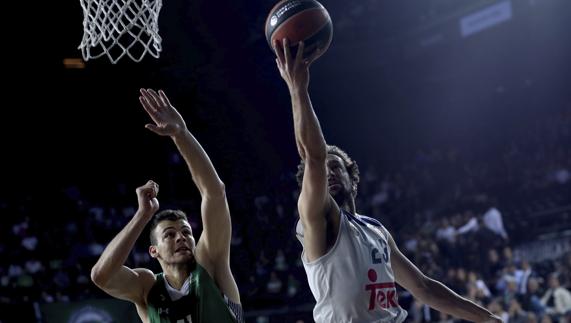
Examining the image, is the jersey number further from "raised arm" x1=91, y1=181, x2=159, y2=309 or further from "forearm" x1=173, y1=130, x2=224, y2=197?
"raised arm" x1=91, y1=181, x2=159, y2=309

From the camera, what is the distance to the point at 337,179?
3461 millimetres

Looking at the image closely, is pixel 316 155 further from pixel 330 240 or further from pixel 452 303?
pixel 452 303

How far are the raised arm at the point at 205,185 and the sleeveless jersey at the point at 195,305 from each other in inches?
4.7

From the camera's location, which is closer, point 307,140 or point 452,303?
point 307,140

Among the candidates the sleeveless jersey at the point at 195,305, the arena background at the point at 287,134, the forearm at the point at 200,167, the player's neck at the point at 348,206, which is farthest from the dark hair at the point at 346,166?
the arena background at the point at 287,134

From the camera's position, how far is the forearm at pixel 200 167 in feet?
11.2

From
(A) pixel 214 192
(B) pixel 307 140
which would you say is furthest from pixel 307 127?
(A) pixel 214 192

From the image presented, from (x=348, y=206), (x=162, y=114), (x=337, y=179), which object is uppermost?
(x=162, y=114)

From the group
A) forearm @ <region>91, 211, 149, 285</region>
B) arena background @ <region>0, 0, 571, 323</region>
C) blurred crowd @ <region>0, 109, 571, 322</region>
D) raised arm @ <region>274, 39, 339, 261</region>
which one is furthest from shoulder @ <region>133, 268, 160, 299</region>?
arena background @ <region>0, 0, 571, 323</region>

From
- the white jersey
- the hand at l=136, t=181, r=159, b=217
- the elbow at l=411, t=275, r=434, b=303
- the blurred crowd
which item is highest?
the hand at l=136, t=181, r=159, b=217

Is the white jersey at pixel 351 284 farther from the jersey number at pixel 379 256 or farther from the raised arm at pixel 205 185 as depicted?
the raised arm at pixel 205 185

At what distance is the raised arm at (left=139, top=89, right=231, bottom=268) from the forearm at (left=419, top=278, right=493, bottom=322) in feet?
3.49

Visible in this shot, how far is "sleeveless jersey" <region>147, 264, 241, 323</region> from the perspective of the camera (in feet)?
10.8

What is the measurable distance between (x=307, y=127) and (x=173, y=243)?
0.88 meters
